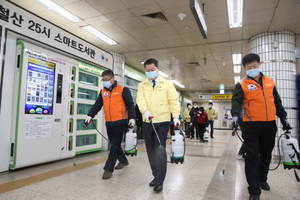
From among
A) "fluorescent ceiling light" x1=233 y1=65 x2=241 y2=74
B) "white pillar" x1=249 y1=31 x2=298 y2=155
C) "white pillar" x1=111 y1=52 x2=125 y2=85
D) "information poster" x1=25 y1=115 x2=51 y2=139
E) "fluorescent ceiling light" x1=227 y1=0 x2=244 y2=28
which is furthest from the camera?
"fluorescent ceiling light" x1=233 y1=65 x2=241 y2=74

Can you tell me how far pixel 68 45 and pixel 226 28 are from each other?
12.9ft

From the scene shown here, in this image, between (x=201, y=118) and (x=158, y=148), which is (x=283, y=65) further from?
(x=158, y=148)

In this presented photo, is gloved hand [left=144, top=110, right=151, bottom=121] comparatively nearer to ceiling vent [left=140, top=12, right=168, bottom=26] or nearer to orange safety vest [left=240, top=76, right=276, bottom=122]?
orange safety vest [left=240, top=76, right=276, bottom=122]

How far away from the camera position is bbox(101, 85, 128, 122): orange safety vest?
3.06 meters

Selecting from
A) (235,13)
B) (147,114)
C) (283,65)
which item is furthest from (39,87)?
(283,65)

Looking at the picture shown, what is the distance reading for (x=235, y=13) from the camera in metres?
4.60

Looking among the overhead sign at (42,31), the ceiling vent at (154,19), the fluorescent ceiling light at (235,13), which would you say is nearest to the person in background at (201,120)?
the fluorescent ceiling light at (235,13)

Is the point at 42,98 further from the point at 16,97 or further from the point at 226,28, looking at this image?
the point at 226,28

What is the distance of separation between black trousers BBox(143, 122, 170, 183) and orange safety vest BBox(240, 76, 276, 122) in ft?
3.12

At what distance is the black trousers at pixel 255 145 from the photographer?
215 centimetres

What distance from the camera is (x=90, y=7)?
451 centimetres

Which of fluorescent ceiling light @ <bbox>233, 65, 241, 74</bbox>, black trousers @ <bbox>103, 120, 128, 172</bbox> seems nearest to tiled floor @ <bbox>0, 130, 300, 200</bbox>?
black trousers @ <bbox>103, 120, 128, 172</bbox>

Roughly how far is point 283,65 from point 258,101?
3.67 m

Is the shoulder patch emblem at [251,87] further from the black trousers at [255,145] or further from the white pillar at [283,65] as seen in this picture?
the white pillar at [283,65]
